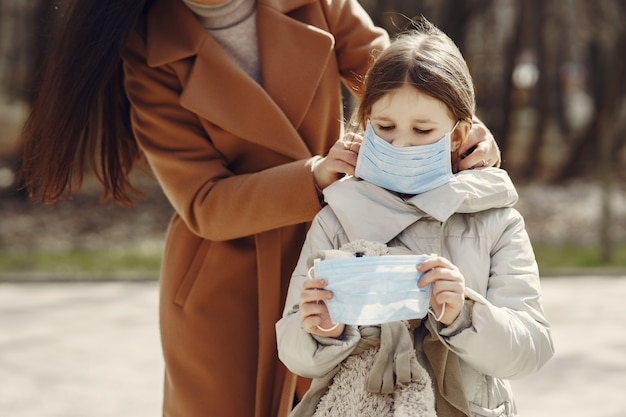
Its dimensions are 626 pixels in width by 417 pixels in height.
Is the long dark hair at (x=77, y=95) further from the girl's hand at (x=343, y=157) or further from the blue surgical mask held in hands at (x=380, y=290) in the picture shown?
the blue surgical mask held in hands at (x=380, y=290)

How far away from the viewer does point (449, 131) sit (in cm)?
228

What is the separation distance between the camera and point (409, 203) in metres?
2.25

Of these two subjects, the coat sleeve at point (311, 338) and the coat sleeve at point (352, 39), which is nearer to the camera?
the coat sleeve at point (311, 338)

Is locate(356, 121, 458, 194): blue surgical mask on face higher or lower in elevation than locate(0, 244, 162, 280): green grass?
higher

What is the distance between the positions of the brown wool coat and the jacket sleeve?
0.75 m

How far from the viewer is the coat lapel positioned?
111 inches

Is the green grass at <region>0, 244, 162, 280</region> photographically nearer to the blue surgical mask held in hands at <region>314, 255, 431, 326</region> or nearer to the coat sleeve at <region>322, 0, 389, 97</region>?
the coat sleeve at <region>322, 0, 389, 97</region>

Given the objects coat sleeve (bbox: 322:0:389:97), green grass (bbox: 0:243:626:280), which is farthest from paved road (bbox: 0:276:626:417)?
coat sleeve (bbox: 322:0:389:97)

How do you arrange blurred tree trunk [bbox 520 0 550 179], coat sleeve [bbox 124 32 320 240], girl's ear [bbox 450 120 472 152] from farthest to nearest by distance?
blurred tree trunk [bbox 520 0 550 179]
coat sleeve [bbox 124 32 320 240]
girl's ear [bbox 450 120 472 152]

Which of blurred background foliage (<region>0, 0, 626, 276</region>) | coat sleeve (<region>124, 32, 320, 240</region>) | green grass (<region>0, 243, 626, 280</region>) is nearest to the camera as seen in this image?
coat sleeve (<region>124, 32, 320, 240</region>)

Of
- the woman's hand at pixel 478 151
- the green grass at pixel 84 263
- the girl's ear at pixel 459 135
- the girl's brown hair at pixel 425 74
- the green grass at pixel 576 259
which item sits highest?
the girl's brown hair at pixel 425 74

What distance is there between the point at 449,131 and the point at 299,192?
1.61ft

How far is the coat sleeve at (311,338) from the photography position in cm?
210

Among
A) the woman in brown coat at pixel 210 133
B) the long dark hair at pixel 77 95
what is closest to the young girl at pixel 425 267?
the woman in brown coat at pixel 210 133
